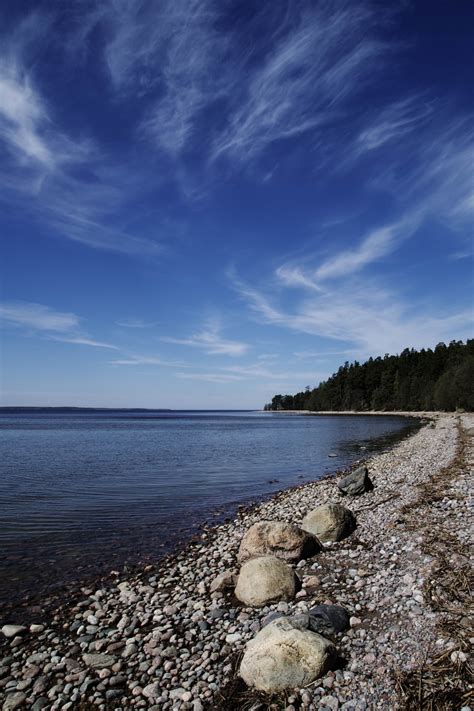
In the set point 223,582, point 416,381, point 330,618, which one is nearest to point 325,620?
point 330,618

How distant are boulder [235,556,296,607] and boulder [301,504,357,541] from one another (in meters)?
3.36

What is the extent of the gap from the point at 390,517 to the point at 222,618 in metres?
7.80

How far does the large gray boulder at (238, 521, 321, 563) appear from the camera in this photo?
10.9 metres

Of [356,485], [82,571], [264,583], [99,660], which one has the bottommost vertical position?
[82,571]

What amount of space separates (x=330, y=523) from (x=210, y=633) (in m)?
5.71

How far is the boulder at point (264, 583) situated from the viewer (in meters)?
8.61

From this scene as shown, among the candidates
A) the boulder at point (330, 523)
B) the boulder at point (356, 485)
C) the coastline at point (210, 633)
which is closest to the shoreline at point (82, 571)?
the coastline at point (210, 633)

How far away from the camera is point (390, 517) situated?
13.7 metres

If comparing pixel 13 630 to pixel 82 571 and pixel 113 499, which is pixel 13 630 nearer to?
pixel 82 571

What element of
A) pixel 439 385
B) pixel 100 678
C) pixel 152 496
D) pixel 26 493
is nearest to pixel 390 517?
pixel 100 678

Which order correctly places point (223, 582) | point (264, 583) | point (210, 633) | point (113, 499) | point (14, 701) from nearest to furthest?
point (14, 701) → point (210, 633) → point (264, 583) → point (223, 582) → point (113, 499)

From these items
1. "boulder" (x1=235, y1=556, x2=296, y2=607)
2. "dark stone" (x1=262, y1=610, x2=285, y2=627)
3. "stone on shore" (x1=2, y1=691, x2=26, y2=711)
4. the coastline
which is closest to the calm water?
the coastline

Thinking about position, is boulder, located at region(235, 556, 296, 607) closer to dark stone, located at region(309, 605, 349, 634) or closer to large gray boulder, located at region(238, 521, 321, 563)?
dark stone, located at region(309, 605, 349, 634)

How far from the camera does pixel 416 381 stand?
15275 centimetres
